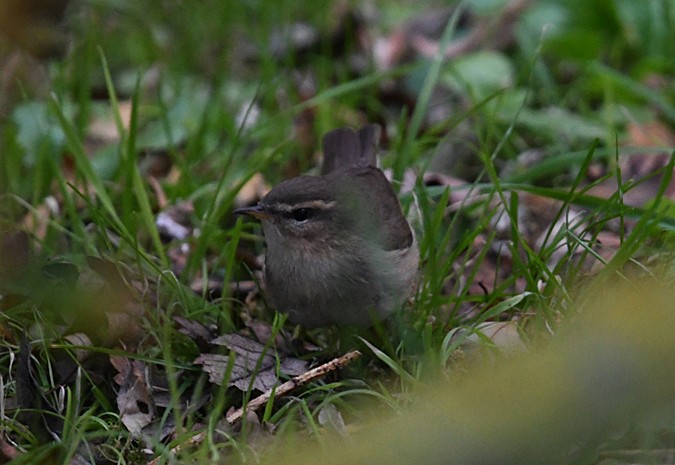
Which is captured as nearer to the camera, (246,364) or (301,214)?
(246,364)

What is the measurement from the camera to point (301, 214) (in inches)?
161

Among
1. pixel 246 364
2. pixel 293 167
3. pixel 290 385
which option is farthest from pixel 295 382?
pixel 293 167

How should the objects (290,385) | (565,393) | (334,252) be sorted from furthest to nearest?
1. (334,252)
2. (290,385)
3. (565,393)

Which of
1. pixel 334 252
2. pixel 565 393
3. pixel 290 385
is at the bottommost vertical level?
pixel 290 385

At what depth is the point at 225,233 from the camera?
171 inches

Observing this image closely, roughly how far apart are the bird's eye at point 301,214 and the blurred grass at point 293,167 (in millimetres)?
242

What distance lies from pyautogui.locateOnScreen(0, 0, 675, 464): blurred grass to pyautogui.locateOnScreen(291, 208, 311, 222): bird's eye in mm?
242

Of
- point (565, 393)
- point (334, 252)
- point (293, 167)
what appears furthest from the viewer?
point (293, 167)

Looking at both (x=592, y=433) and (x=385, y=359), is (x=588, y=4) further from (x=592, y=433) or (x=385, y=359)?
(x=592, y=433)

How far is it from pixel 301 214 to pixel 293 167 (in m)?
1.56

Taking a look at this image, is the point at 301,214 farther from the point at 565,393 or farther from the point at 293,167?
the point at 565,393

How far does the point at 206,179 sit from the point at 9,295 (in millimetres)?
1531

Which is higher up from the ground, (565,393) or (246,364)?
(565,393)

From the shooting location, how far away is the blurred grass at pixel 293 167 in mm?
3434
